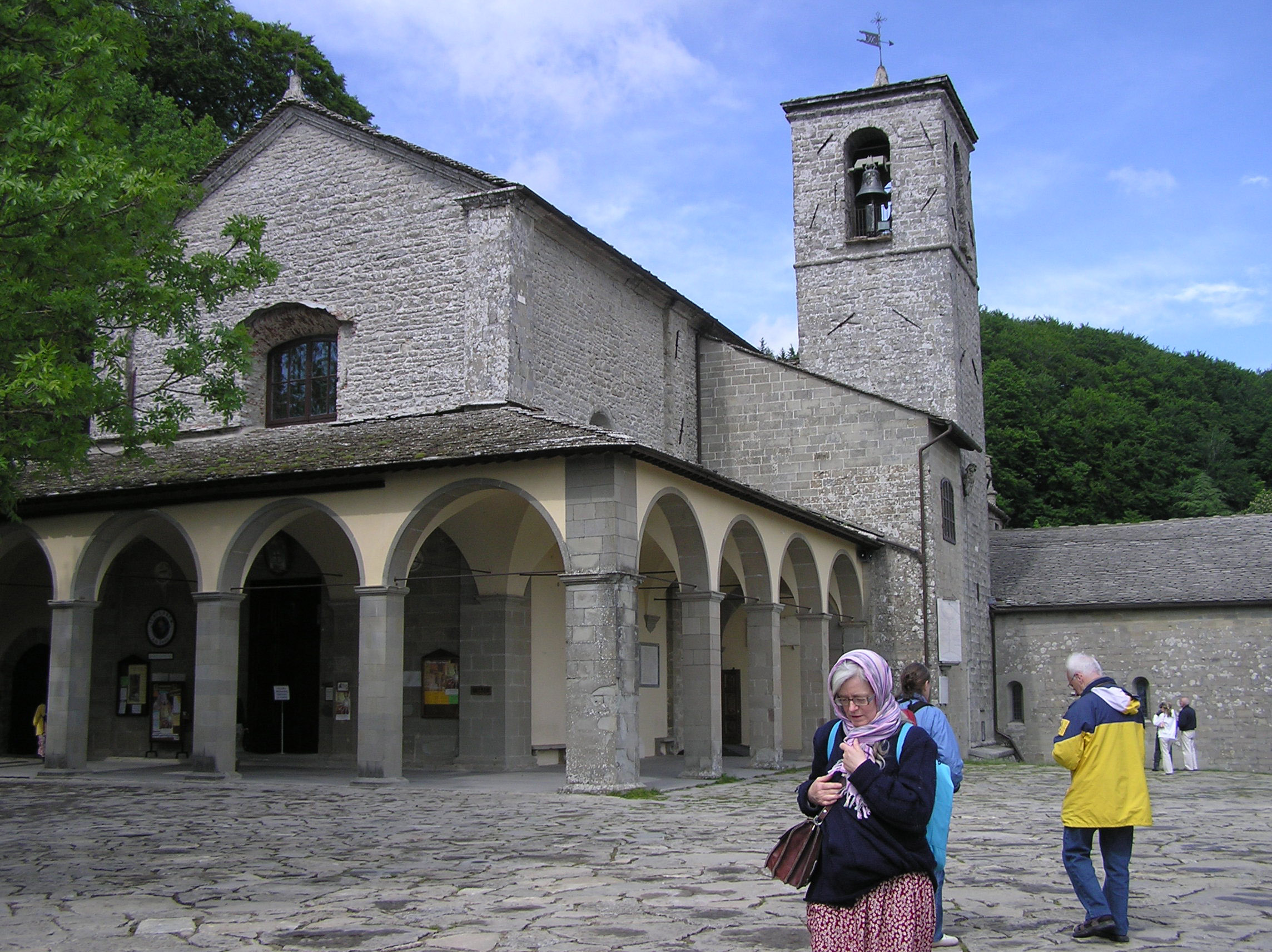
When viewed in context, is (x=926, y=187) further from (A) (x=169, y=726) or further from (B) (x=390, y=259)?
(A) (x=169, y=726)

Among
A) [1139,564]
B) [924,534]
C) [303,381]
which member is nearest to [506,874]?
[303,381]

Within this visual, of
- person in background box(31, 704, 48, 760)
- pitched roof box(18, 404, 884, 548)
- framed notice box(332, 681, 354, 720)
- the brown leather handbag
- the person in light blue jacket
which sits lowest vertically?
person in background box(31, 704, 48, 760)

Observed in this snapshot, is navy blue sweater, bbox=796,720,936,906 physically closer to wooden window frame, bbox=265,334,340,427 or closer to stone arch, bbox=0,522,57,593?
stone arch, bbox=0,522,57,593

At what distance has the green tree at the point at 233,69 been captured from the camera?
29328mm

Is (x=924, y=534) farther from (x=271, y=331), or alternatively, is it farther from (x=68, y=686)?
(x=68, y=686)

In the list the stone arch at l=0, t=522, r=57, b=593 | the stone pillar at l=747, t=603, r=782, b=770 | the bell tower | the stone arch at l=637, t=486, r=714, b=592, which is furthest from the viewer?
the bell tower

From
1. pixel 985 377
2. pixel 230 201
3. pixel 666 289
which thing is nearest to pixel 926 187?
pixel 666 289

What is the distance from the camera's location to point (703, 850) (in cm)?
860

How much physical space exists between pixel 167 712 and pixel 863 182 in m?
15.8

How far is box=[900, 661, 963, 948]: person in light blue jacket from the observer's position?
524 cm

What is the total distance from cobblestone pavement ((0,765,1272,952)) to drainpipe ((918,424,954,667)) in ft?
→ 24.9

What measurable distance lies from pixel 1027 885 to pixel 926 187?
62.1 feet

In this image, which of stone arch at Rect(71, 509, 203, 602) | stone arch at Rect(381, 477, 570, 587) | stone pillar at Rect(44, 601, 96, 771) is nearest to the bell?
stone arch at Rect(381, 477, 570, 587)

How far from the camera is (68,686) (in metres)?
15.3
